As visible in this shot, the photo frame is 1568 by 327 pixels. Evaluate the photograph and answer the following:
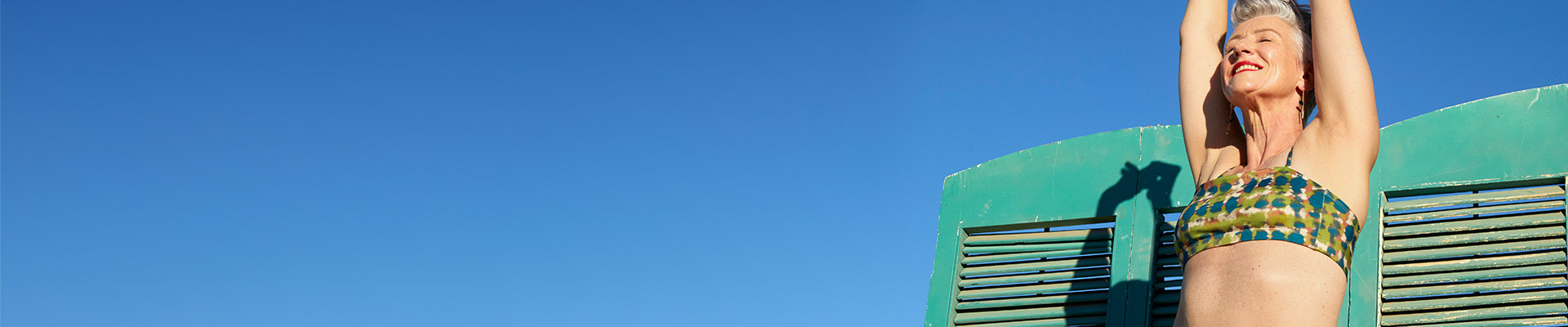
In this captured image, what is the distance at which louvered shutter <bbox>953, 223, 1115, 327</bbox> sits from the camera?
5.10 metres

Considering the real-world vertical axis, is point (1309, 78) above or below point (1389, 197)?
below

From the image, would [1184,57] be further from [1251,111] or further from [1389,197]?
[1389,197]

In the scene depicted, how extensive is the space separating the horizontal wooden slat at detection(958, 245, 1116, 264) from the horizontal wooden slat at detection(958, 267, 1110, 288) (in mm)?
73

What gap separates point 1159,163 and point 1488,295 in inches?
48.8

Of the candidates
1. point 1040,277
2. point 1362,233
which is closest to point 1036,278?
point 1040,277

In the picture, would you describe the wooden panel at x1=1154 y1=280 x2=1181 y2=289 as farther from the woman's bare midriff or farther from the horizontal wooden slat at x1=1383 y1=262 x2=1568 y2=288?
the woman's bare midriff

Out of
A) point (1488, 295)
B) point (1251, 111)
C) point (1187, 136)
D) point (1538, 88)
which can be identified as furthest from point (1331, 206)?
point (1538, 88)

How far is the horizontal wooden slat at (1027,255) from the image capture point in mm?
5180

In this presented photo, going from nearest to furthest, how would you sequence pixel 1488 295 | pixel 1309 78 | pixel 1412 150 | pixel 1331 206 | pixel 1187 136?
pixel 1331 206 → pixel 1309 78 → pixel 1187 136 → pixel 1488 295 → pixel 1412 150

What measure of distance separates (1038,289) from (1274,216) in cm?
203

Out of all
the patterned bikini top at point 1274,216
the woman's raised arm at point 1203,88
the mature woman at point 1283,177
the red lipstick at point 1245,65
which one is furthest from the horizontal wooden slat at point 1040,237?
the patterned bikini top at point 1274,216

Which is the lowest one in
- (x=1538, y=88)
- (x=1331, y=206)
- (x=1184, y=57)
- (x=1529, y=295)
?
(x=1331, y=206)

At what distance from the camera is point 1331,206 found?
3.29 metres

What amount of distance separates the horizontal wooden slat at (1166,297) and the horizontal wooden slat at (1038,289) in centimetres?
23
